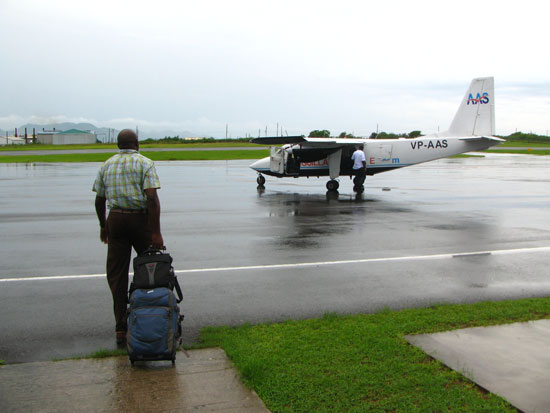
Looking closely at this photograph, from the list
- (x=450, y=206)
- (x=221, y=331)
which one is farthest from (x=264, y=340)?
(x=450, y=206)

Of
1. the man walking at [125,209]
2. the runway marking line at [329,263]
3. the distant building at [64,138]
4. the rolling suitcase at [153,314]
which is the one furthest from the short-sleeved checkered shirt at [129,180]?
the distant building at [64,138]

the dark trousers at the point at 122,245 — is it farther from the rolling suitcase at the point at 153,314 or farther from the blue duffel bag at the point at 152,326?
the blue duffel bag at the point at 152,326

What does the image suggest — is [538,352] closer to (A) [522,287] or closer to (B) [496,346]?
(B) [496,346]

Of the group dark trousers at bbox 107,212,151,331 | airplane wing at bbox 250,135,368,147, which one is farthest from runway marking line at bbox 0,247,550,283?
airplane wing at bbox 250,135,368,147

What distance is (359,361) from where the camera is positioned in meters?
4.37

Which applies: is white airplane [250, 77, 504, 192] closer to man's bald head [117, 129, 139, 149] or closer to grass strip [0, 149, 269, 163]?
man's bald head [117, 129, 139, 149]

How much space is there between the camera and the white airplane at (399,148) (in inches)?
804

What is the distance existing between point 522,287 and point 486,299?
838 millimetres

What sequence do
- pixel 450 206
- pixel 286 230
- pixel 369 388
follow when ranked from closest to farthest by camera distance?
1. pixel 369 388
2. pixel 286 230
3. pixel 450 206

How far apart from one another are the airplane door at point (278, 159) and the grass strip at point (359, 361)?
1514 cm

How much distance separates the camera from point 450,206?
15.4m

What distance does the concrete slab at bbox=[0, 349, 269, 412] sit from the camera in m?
3.75

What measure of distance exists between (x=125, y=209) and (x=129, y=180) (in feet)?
0.92

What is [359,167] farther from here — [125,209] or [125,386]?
[125,386]
